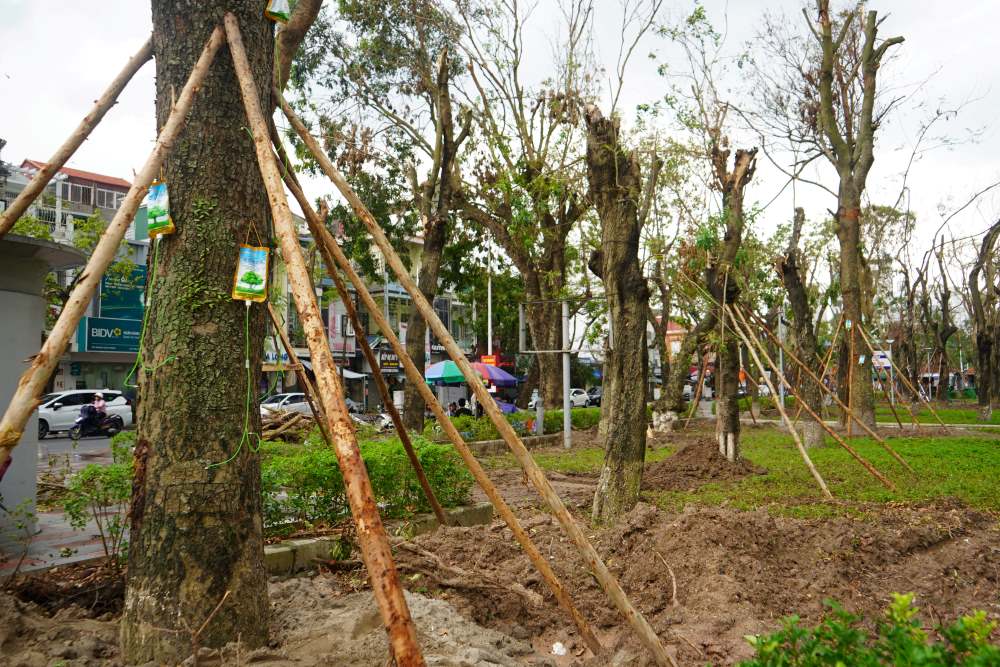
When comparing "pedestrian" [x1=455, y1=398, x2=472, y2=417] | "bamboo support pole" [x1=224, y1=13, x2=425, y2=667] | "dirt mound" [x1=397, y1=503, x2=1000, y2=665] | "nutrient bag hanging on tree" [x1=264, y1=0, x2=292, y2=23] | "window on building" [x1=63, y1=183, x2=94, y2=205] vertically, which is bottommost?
"pedestrian" [x1=455, y1=398, x2=472, y2=417]

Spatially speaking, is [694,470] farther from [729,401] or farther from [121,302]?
[121,302]

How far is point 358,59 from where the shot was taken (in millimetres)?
19156

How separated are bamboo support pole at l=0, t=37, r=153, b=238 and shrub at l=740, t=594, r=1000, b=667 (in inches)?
155

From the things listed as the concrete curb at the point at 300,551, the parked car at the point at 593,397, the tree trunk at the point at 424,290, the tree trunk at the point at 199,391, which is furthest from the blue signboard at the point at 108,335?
the tree trunk at the point at 199,391

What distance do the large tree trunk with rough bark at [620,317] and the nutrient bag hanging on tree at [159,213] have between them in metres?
5.34

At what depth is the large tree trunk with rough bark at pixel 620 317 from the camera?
7945 millimetres

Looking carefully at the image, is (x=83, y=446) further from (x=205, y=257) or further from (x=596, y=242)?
(x=205, y=257)

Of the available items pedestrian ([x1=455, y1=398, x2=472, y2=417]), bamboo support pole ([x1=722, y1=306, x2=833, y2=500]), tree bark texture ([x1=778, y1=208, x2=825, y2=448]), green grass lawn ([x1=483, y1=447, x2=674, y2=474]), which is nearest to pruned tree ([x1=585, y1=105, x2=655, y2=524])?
bamboo support pole ([x1=722, y1=306, x2=833, y2=500])

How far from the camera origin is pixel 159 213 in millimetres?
3830

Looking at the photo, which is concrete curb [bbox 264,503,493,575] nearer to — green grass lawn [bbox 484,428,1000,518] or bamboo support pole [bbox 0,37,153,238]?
bamboo support pole [bbox 0,37,153,238]

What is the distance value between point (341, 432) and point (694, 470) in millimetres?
9689

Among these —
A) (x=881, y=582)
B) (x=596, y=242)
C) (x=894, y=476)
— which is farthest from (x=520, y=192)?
(x=881, y=582)

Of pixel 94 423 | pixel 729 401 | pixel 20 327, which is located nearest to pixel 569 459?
pixel 729 401

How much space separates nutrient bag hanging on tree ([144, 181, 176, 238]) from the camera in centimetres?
381
